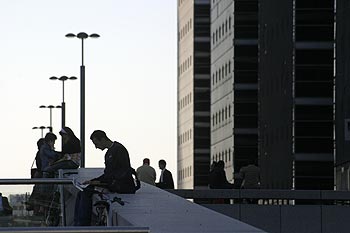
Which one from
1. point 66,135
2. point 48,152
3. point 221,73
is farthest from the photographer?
point 221,73

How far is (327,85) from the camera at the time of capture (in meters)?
91.3

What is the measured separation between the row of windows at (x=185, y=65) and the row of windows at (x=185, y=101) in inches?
122

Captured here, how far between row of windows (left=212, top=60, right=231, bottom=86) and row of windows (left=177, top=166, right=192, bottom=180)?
2838 centimetres

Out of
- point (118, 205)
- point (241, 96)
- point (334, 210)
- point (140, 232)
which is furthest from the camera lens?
point (241, 96)

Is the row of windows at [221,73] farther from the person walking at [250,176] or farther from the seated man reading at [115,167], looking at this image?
the seated man reading at [115,167]

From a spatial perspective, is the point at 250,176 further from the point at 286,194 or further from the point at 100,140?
the point at 100,140

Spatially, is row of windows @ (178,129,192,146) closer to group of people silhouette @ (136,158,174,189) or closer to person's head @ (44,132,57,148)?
group of people silhouette @ (136,158,174,189)

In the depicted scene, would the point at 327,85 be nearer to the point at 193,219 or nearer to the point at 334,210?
the point at 334,210

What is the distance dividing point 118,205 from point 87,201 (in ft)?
5.73

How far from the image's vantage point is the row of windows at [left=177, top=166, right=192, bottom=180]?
162 m

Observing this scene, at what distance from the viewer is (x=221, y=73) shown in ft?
418

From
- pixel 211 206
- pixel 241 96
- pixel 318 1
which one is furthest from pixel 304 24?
pixel 211 206

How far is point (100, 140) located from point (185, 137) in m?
148

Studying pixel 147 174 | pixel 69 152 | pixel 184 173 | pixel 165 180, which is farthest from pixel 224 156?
pixel 69 152
